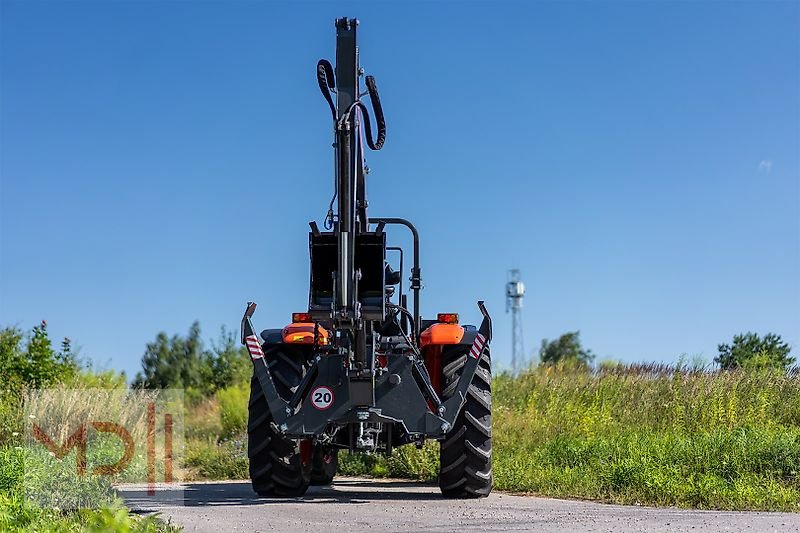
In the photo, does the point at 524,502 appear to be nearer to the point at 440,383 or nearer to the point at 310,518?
the point at 440,383

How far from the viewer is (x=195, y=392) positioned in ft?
107

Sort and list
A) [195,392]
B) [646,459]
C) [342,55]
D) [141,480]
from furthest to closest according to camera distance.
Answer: [195,392]
[141,480]
[646,459]
[342,55]

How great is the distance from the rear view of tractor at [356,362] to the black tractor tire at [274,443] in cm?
1

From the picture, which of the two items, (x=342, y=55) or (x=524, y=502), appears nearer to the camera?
(x=342, y=55)

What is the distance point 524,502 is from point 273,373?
293cm

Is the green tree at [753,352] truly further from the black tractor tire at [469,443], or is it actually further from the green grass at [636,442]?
the black tractor tire at [469,443]

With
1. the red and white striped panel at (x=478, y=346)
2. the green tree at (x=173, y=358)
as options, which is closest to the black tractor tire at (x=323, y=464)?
the red and white striped panel at (x=478, y=346)

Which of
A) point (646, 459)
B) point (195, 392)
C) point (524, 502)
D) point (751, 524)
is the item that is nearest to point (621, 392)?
point (646, 459)

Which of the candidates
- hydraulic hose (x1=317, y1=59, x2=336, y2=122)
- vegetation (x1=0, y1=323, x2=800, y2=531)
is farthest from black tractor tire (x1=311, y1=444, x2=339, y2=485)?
hydraulic hose (x1=317, y1=59, x2=336, y2=122)

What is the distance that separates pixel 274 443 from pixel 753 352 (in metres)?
15.1

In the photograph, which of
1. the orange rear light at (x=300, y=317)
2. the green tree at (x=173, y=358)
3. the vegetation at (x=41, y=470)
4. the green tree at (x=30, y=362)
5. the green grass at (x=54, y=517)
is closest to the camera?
the green grass at (x=54, y=517)

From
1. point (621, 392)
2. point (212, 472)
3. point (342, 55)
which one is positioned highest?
point (342, 55)

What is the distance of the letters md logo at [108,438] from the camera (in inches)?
499

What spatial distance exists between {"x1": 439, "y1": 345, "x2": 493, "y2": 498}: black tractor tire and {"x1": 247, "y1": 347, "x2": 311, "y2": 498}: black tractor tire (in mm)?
1578
